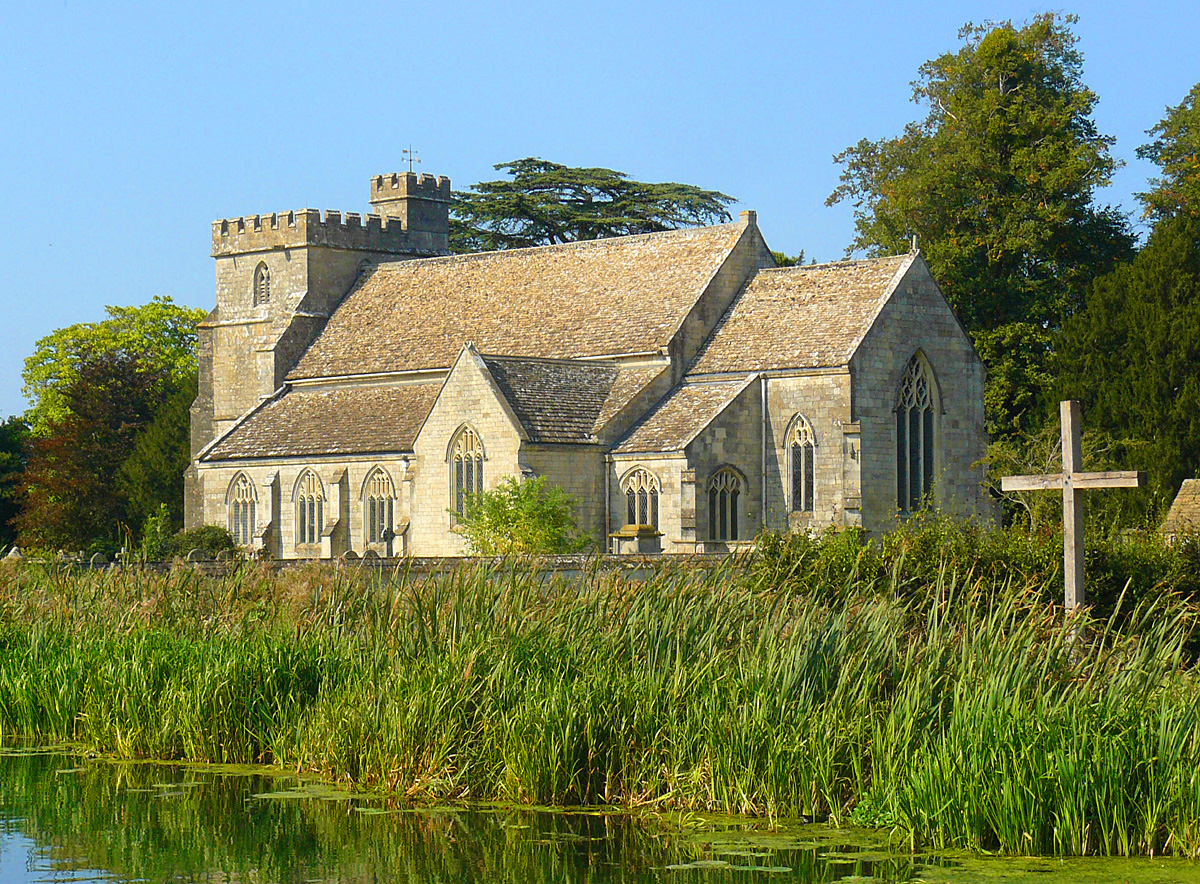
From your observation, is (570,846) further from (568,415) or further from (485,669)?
(568,415)

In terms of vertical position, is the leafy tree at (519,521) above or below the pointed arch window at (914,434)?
below

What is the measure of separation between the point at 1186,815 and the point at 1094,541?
34.0ft

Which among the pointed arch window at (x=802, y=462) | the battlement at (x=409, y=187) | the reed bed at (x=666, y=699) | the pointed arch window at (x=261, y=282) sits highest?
the battlement at (x=409, y=187)

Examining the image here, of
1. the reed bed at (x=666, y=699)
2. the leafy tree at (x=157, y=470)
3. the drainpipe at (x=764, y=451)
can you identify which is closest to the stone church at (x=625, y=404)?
the drainpipe at (x=764, y=451)

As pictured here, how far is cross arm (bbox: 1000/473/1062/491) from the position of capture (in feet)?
63.2

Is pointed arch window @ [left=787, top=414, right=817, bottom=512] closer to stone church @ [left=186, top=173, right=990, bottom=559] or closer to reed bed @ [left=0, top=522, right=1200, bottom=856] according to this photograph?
stone church @ [left=186, top=173, right=990, bottom=559]

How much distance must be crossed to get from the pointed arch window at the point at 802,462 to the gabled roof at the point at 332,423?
9059 mm

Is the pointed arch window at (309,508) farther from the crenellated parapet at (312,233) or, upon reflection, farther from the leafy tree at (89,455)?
the leafy tree at (89,455)

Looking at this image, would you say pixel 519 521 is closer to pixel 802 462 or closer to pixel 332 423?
pixel 802 462

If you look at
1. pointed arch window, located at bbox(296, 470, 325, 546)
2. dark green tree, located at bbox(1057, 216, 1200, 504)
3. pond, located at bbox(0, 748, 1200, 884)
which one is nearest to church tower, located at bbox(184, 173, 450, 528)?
pointed arch window, located at bbox(296, 470, 325, 546)

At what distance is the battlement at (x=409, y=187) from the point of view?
Answer: 5550cm

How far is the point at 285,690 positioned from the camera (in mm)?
17031

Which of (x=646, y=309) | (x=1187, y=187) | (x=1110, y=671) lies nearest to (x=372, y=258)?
(x=646, y=309)

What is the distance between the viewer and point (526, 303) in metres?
47.2
